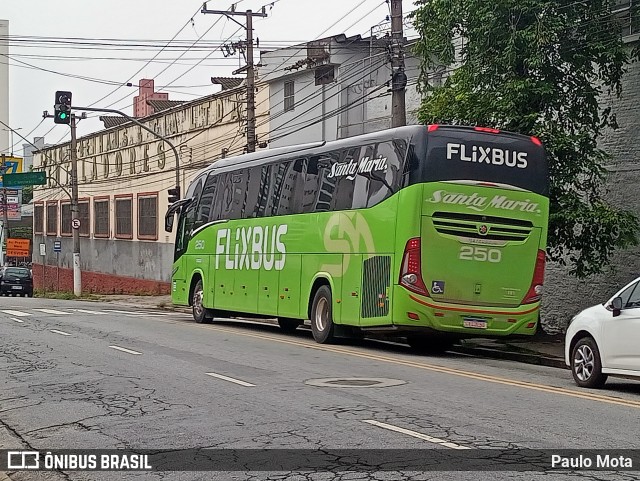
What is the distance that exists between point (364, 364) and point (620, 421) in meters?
6.37

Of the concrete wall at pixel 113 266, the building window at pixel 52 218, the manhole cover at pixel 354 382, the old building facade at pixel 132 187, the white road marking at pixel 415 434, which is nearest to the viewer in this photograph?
the white road marking at pixel 415 434

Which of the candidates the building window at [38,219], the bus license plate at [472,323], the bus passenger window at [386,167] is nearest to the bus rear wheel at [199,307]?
the bus passenger window at [386,167]

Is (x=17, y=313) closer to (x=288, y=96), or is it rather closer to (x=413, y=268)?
(x=413, y=268)

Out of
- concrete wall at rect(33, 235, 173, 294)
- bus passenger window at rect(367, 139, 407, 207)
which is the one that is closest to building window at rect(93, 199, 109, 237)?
concrete wall at rect(33, 235, 173, 294)

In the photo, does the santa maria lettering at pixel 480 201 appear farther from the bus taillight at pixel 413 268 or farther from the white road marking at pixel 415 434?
the white road marking at pixel 415 434

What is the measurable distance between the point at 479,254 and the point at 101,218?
46731 mm

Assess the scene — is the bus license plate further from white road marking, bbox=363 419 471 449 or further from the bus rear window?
white road marking, bbox=363 419 471 449

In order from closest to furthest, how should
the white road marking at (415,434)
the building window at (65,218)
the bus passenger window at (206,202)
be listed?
the white road marking at (415,434) → the bus passenger window at (206,202) → the building window at (65,218)

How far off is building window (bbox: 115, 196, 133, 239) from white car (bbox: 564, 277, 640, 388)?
4402 centimetres

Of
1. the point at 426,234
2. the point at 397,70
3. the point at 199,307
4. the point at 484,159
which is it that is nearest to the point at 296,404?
the point at 426,234

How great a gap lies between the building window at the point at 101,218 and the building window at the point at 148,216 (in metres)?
5.97

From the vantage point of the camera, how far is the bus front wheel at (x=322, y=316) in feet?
65.6

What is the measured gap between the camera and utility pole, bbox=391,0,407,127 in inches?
862

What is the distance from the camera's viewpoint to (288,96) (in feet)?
135
